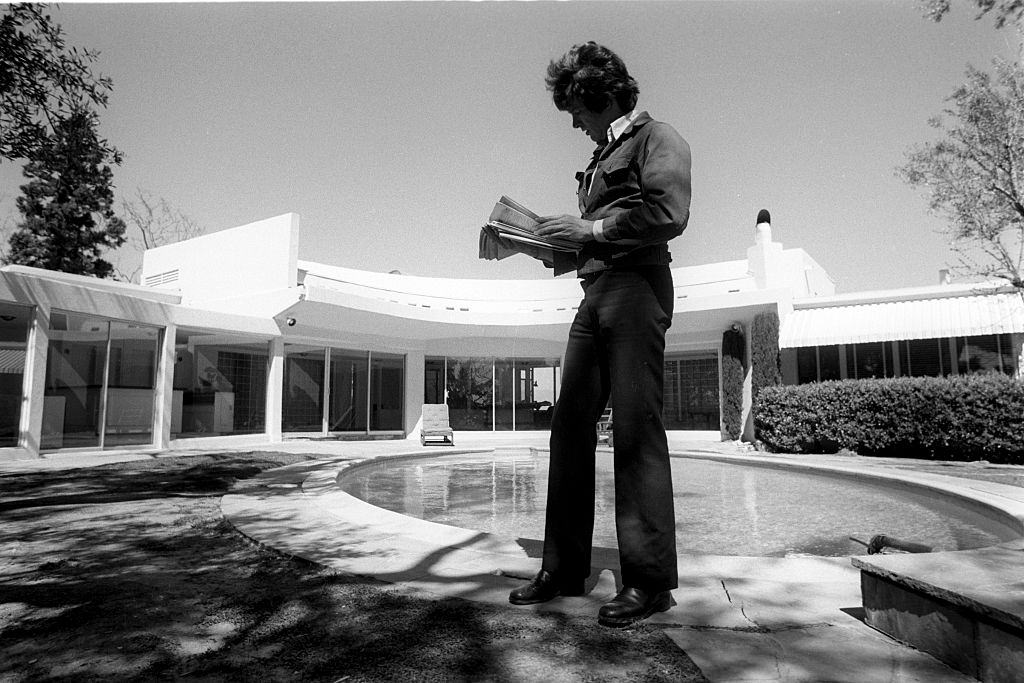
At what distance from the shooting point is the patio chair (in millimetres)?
15000

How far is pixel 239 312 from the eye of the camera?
15406 mm

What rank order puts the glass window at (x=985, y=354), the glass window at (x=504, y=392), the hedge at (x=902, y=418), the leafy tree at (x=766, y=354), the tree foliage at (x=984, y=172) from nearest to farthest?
1. the hedge at (x=902, y=418)
2. the tree foliage at (x=984, y=172)
3. the glass window at (x=985, y=354)
4. the leafy tree at (x=766, y=354)
5. the glass window at (x=504, y=392)

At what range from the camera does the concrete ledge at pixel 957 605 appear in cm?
138

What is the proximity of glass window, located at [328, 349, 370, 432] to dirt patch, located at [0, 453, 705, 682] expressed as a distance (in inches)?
532

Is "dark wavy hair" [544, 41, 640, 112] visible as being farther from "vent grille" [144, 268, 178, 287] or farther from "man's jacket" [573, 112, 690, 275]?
"vent grille" [144, 268, 178, 287]

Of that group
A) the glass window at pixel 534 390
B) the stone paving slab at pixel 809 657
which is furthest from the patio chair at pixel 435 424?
the stone paving slab at pixel 809 657

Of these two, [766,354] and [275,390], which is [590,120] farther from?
[275,390]

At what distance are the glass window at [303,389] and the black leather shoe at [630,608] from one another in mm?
14598

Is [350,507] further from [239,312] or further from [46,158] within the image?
[239,312]

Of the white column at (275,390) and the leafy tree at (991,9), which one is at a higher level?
the leafy tree at (991,9)

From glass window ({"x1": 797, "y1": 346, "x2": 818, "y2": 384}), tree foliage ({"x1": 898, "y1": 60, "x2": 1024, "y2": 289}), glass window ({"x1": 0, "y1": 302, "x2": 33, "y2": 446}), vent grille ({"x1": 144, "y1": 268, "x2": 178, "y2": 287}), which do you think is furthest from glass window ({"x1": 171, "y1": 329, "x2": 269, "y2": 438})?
tree foliage ({"x1": 898, "y1": 60, "x2": 1024, "y2": 289})

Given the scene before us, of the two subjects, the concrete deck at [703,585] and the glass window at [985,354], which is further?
the glass window at [985,354]

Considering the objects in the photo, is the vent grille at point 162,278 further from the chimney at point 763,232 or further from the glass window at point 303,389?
the chimney at point 763,232

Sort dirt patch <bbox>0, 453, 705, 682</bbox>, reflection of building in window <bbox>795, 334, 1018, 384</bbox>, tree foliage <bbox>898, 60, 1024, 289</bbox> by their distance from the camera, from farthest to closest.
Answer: reflection of building in window <bbox>795, 334, 1018, 384</bbox> → tree foliage <bbox>898, 60, 1024, 289</bbox> → dirt patch <bbox>0, 453, 705, 682</bbox>
